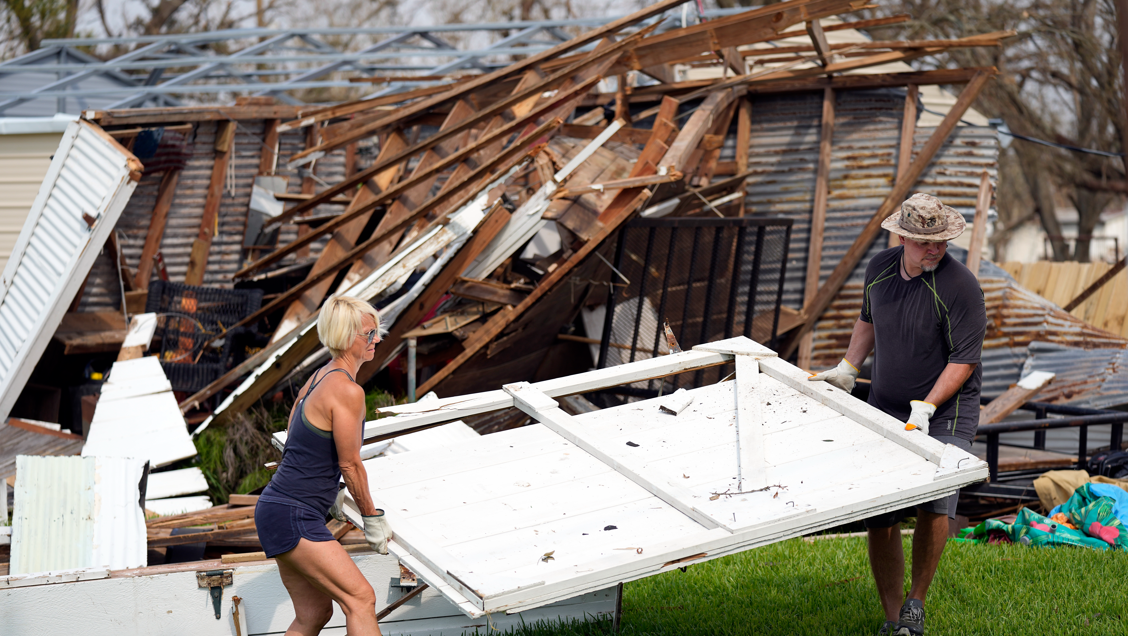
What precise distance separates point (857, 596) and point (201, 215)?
7.70 meters

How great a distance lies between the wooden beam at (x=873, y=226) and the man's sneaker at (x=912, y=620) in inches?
203

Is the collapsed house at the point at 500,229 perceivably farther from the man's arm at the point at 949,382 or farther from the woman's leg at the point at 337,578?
the man's arm at the point at 949,382

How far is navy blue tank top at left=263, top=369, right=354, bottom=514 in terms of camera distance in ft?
10.8

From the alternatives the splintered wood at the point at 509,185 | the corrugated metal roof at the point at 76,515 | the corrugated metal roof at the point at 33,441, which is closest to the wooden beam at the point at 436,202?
the splintered wood at the point at 509,185

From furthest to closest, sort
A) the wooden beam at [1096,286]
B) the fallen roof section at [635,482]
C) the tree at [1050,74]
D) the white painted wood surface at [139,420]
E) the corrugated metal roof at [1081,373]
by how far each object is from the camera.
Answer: the tree at [1050,74]
the wooden beam at [1096,286]
the corrugated metal roof at [1081,373]
the white painted wood surface at [139,420]
the fallen roof section at [635,482]

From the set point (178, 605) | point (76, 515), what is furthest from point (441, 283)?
point (178, 605)

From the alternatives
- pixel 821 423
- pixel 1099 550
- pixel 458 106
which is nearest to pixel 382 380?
pixel 458 106

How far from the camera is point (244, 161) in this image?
977cm

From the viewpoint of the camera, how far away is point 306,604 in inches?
135

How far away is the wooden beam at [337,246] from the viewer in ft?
25.1

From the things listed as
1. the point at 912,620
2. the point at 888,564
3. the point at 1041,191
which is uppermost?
the point at 888,564

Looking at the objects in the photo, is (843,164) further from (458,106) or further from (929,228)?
(929,228)

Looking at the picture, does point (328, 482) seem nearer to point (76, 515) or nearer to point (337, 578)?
point (337, 578)

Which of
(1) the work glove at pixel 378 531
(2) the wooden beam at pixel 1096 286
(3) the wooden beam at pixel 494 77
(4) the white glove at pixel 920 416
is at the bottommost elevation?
(2) the wooden beam at pixel 1096 286
